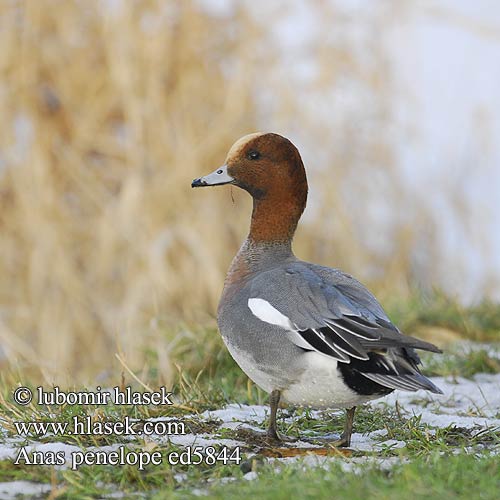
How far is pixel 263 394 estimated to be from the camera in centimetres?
404

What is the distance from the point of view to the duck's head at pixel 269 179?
3672 millimetres

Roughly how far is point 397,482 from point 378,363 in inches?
23.5

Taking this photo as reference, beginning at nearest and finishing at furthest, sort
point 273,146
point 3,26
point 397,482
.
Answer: point 397,482 → point 273,146 → point 3,26

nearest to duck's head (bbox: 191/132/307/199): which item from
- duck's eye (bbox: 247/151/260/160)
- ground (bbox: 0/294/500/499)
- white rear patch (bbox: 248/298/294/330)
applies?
duck's eye (bbox: 247/151/260/160)

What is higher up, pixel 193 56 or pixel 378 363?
pixel 193 56

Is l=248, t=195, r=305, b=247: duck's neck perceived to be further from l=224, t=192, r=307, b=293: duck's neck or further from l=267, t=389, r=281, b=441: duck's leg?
l=267, t=389, r=281, b=441: duck's leg

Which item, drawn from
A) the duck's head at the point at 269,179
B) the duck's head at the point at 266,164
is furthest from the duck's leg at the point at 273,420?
the duck's head at the point at 266,164

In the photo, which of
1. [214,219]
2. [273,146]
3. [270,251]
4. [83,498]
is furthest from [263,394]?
[214,219]

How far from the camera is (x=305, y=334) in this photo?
3055mm

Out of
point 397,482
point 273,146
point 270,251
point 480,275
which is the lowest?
point 480,275

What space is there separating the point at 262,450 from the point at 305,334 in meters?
0.42

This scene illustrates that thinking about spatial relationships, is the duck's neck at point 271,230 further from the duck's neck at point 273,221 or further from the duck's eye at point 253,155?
the duck's eye at point 253,155

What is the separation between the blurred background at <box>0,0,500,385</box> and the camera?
7.54 meters

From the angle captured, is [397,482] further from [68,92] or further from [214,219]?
[68,92]
